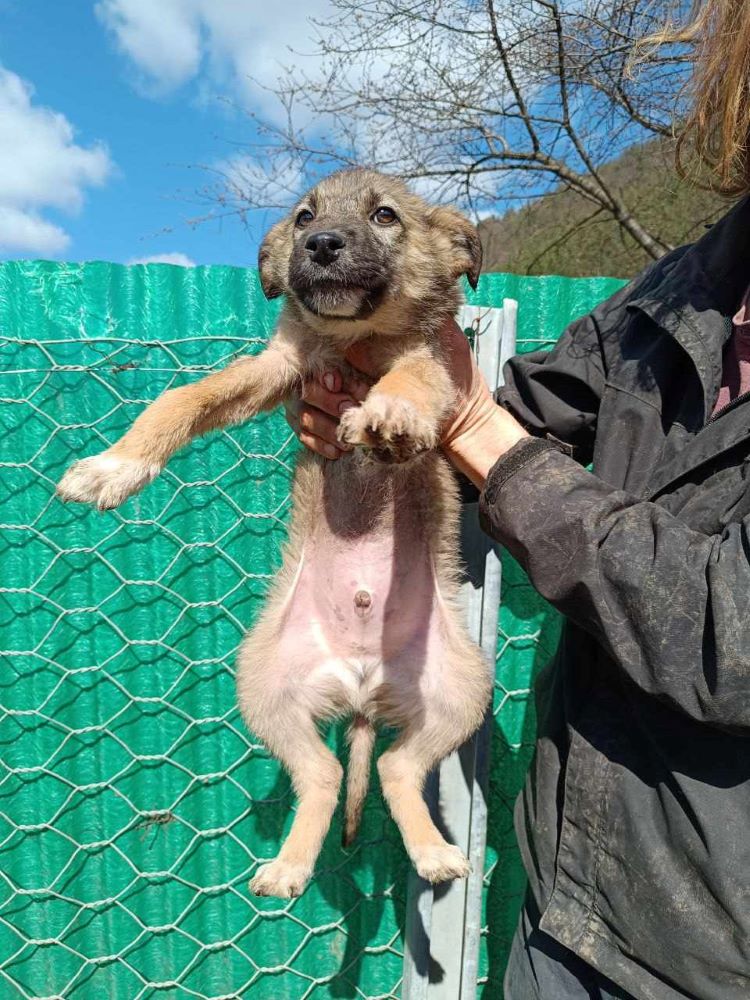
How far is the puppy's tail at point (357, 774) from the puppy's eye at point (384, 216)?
75.2 inches

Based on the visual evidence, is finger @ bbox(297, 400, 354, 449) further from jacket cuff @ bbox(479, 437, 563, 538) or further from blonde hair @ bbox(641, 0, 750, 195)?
blonde hair @ bbox(641, 0, 750, 195)

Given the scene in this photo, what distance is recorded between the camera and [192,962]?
2.83m

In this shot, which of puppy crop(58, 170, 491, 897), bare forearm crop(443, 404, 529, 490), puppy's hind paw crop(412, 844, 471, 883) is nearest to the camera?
bare forearm crop(443, 404, 529, 490)

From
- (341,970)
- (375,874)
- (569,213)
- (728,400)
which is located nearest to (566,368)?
(728,400)

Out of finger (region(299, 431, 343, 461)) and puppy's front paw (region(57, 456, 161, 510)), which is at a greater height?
finger (region(299, 431, 343, 461))

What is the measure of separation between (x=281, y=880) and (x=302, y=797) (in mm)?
256

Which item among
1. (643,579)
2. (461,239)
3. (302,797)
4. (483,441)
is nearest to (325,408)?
(483,441)

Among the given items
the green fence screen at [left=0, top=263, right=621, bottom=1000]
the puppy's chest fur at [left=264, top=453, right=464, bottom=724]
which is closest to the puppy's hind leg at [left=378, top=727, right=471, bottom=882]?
the puppy's chest fur at [left=264, top=453, right=464, bottom=724]

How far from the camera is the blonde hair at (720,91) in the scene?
5.53 ft

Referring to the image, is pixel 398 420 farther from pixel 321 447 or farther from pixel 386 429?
pixel 321 447

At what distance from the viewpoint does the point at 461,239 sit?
2.69 m

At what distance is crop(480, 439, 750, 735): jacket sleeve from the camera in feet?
4.40

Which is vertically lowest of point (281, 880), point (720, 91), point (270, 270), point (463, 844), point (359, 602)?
point (463, 844)

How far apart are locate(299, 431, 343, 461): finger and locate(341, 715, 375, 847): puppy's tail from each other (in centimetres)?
91
